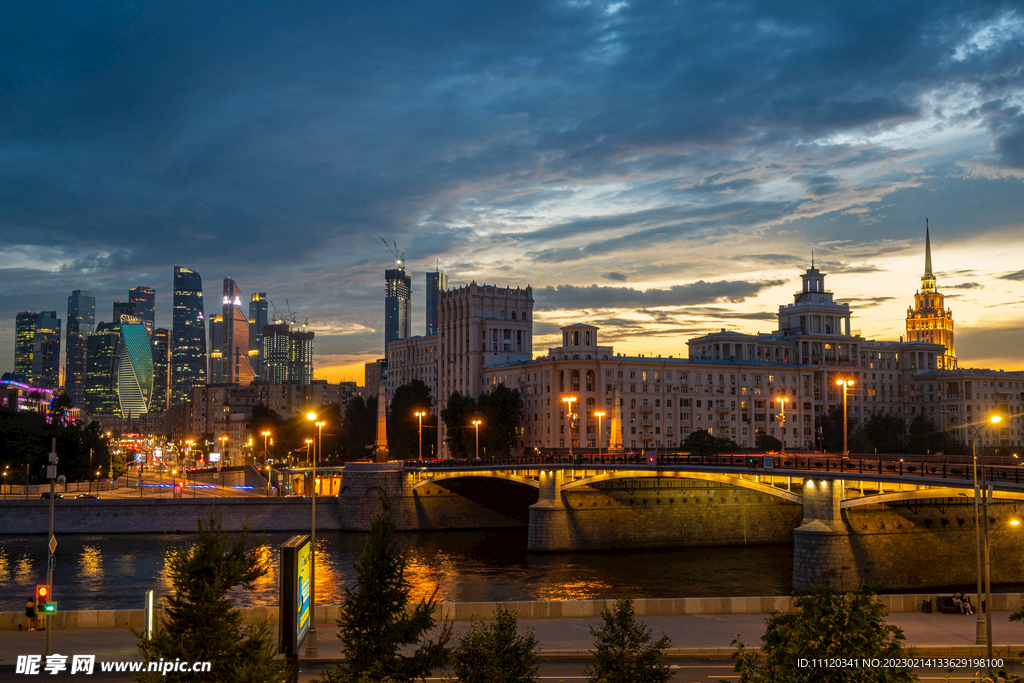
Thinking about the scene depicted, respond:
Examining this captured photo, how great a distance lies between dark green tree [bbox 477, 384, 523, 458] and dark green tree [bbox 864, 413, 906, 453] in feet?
208

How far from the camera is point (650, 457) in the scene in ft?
A: 266

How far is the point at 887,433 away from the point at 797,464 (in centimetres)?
11120

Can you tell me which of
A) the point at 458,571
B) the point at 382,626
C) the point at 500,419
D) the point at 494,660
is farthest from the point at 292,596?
the point at 500,419

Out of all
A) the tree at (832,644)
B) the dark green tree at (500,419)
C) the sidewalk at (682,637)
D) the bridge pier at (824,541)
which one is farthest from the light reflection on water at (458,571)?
the dark green tree at (500,419)

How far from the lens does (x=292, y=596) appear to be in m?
22.3

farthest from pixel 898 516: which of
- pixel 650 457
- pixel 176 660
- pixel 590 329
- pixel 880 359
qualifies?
pixel 880 359

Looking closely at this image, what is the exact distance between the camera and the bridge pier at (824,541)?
5891 centimetres

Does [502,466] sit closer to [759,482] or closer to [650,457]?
[650,457]

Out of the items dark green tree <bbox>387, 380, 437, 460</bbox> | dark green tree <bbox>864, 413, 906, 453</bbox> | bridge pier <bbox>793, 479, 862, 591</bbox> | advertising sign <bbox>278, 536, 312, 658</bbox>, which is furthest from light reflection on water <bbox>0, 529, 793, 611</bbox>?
dark green tree <bbox>864, 413, 906, 453</bbox>

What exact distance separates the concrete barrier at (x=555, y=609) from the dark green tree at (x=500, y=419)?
10843cm

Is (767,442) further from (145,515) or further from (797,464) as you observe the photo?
(145,515)

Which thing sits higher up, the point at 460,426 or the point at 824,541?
the point at 460,426

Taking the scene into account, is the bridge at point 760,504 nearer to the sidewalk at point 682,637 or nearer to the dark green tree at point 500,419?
the sidewalk at point 682,637

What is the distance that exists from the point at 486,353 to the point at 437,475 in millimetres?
85763
